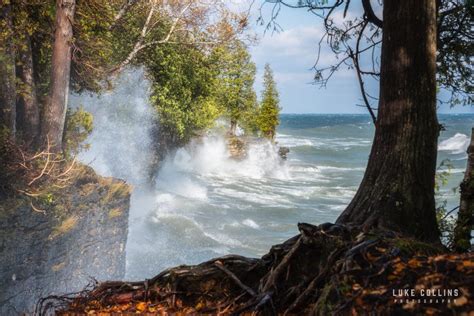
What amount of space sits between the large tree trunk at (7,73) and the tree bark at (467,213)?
8.69 m

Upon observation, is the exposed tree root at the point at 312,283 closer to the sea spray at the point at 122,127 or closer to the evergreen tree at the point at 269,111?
the sea spray at the point at 122,127

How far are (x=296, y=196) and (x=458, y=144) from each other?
46.1 meters

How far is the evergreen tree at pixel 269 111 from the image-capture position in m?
53.3

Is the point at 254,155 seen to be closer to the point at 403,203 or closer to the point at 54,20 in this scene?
the point at 54,20

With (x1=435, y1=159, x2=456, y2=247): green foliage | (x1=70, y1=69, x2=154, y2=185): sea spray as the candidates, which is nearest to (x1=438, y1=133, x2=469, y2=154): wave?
(x1=70, y1=69, x2=154, y2=185): sea spray

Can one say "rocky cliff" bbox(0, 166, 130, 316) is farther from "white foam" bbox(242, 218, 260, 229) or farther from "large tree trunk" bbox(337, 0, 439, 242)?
"white foam" bbox(242, 218, 260, 229)

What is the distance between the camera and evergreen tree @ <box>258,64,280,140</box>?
2098 inches

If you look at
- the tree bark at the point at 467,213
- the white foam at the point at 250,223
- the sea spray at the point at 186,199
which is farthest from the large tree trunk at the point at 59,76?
the white foam at the point at 250,223

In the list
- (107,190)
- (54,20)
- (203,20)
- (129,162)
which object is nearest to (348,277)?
(54,20)

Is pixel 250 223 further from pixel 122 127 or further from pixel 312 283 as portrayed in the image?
pixel 312 283

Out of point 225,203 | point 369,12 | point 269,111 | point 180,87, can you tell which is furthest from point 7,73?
point 269,111

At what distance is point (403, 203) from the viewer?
4105 millimetres

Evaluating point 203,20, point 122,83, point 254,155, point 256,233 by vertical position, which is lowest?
point 256,233

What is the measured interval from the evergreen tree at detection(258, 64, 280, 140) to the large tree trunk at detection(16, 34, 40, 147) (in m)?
43.2
